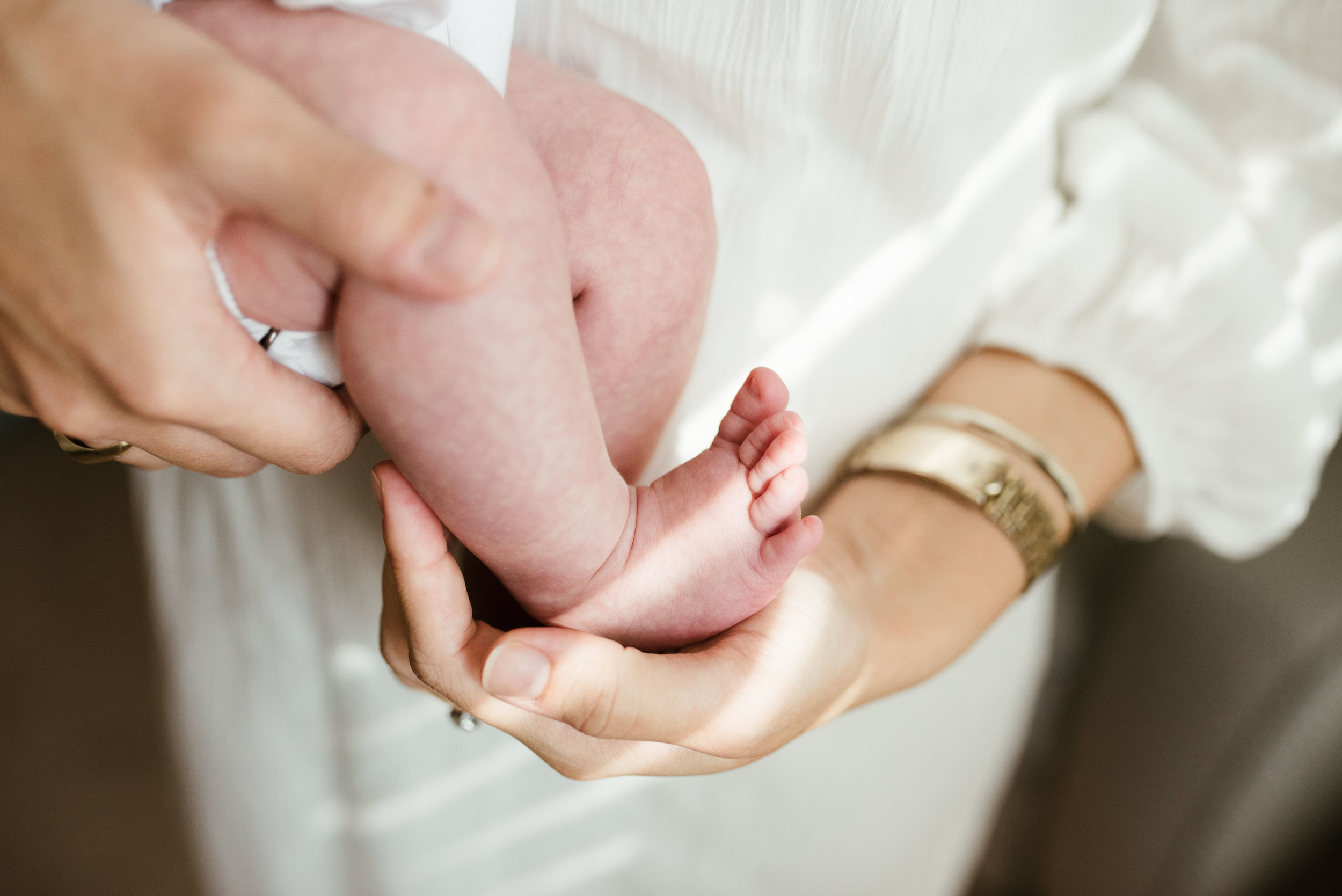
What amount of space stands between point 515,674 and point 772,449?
0.21 metres

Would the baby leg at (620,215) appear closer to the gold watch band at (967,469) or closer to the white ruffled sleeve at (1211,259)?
the gold watch band at (967,469)

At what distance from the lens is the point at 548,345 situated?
1.43ft

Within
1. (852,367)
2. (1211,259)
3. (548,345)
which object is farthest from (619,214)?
(1211,259)

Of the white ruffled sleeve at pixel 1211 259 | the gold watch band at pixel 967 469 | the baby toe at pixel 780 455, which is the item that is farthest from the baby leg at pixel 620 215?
the white ruffled sleeve at pixel 1211 259

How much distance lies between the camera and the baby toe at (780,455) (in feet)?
1.74

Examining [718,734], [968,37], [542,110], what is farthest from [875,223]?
[718,734]

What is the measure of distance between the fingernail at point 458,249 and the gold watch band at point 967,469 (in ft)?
1.48

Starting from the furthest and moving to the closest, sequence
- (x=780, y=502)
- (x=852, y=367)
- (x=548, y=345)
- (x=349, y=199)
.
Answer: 1. (x=852, y=367)
2. (x=780, y=502)
3. (x=548, y=345)
4. (x=349, y=199)

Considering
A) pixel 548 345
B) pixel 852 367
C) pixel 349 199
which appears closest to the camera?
pixel 349 199

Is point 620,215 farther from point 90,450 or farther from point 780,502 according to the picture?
point 90,450

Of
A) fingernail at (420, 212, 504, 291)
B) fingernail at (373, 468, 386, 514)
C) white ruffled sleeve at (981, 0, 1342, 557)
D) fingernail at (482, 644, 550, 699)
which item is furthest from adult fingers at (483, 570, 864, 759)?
white ruffled sleeve at (981, 0, 1342, 557)

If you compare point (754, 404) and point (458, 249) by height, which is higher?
point (458, 249)

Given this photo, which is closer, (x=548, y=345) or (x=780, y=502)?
(x=548, y=345)

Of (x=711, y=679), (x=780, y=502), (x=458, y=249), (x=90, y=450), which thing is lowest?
(x=90, y=450)
